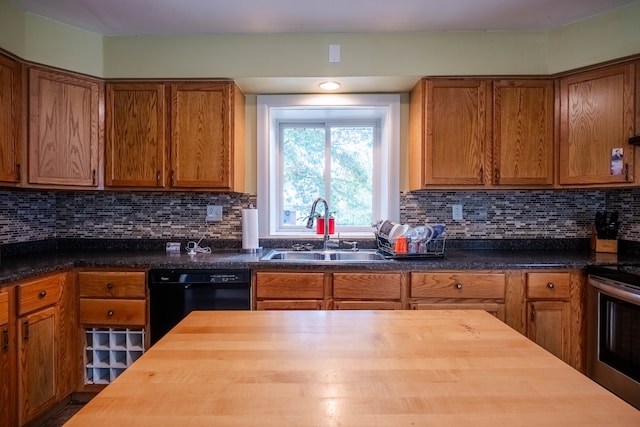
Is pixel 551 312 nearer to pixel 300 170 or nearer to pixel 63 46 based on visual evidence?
pixel 300 170

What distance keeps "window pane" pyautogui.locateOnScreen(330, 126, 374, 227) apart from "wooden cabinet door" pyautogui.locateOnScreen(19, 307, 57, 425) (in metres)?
1.98

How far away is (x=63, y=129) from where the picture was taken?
2.36 m

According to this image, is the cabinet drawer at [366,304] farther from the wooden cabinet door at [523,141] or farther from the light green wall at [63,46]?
the light green wall at [63,46]

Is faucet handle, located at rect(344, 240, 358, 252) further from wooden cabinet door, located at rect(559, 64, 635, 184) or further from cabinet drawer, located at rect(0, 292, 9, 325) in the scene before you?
cabinet drawer, located at rect(0, 292, 9, 325)

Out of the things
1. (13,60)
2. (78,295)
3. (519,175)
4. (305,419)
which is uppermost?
(13,60)

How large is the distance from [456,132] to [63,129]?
8.26ft

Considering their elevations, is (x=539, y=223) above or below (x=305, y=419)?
above

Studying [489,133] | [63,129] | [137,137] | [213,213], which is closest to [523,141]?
[489,133]

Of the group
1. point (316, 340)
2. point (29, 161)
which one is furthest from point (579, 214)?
point (29, 161)

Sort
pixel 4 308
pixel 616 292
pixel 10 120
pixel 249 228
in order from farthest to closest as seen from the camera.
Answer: pixel 249 228, pixel 10 120, pixel 616 292, pixel 4 308

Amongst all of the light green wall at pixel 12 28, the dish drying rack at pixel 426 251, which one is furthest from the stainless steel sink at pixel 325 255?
the light green wall at pixel 12 28

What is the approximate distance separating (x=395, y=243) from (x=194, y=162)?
56.2 inches

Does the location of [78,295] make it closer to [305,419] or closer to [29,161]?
[29,161]

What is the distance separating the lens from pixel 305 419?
2.03ft
